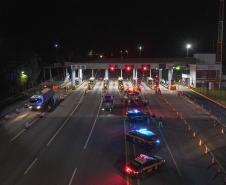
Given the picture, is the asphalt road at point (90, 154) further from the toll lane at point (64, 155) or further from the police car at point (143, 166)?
the police car at point (143, 166)

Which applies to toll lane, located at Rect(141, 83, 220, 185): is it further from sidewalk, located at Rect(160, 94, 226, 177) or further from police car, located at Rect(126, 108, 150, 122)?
police car, located at Rect(126, 108, 150, 122)

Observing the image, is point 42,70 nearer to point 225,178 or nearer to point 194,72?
point 194,72

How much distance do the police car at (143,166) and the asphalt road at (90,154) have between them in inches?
17.1

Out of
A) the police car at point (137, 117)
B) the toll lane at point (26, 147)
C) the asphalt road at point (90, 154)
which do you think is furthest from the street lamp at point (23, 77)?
the police car at point (137, 117)

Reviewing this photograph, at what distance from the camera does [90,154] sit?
32562 mm

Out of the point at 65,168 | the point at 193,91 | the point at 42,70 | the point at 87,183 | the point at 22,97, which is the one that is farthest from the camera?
the point at 42,70

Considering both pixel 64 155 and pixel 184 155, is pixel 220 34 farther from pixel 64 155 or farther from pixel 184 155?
pixel 64 155

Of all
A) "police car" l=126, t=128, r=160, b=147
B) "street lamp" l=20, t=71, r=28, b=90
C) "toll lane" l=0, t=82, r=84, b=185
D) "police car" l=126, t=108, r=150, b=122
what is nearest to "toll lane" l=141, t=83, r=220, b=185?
"police car" l=126, t=128, r=160, b=147

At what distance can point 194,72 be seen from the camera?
277 ft

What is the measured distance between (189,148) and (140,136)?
4659 mm

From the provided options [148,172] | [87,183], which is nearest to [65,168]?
[87,183]

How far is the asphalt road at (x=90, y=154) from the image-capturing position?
26766 millimetres

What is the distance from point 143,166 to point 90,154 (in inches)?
271

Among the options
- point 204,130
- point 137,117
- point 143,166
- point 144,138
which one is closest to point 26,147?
point 144,138
